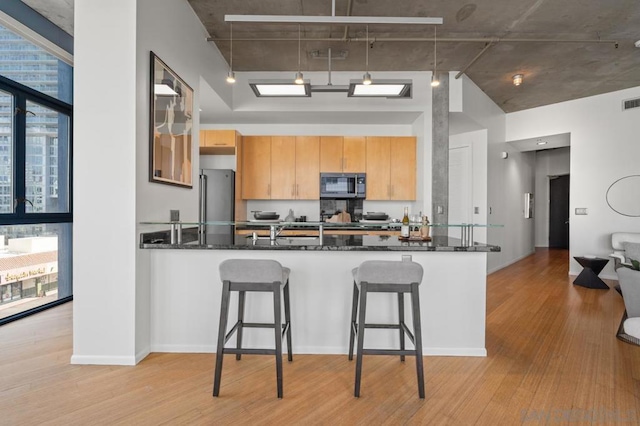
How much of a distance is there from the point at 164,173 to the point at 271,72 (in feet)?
8.51

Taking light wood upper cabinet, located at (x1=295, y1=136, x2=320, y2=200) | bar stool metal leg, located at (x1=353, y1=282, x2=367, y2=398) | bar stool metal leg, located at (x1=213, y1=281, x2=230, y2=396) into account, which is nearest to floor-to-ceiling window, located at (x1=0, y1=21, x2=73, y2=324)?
bar stool metal leg, located at (x1=213, y1=281, x2=230, y2=396)

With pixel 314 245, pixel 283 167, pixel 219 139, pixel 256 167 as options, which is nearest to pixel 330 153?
pixel 283 167

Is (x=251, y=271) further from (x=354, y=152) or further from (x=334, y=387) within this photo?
(x=354, y=152)

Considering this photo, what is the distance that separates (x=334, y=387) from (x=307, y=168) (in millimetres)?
3400

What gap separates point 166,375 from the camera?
2.15 metres

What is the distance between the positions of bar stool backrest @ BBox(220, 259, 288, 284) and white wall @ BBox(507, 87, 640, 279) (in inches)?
227

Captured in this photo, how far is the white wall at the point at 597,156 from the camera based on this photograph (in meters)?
4.93

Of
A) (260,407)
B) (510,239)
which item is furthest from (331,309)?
(510,239)

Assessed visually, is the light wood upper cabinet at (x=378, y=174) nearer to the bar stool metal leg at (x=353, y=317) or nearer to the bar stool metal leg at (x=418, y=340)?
the bar stool metal leg at (x=353, y=317)

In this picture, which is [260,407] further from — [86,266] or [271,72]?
[271,72]

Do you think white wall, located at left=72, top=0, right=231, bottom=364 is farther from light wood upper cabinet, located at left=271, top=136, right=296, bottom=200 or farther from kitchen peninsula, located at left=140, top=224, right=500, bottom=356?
light wood upper cabinet, located at left=271, top=136, right=296, bottom=200

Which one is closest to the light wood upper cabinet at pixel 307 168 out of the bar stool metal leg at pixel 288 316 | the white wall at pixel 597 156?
the bar stool metal leg at pixel 288 316

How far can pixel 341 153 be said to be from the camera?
4.87 meters

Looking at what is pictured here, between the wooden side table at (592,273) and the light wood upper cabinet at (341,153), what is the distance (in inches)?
147
